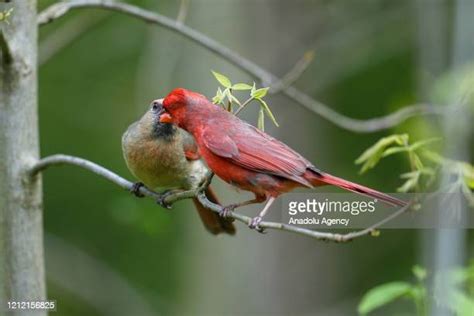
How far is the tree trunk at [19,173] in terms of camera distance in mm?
3568

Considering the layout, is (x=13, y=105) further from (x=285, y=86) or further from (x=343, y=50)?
(x=343, y=50)

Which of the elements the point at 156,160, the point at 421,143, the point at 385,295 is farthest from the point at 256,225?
the point at 156,160

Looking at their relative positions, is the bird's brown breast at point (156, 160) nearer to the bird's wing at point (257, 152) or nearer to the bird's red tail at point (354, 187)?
the bird's wing at point (257, 152)

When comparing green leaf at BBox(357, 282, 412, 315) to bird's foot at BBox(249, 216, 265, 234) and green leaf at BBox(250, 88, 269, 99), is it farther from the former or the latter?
green leaf at BBox(250, 88, 269, 99)

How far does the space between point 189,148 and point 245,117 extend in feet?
6.62

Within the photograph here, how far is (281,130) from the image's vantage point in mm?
7516

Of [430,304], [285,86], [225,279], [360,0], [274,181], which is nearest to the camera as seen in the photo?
[274,181]

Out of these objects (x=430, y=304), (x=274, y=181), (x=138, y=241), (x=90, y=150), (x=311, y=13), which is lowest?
(x=430, y=304)

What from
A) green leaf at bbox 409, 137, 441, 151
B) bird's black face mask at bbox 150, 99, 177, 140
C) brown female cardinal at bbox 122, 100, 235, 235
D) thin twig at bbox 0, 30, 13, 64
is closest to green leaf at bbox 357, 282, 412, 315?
green leaf at bbox 409, 137, 441, 151

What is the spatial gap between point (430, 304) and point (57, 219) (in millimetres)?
5906

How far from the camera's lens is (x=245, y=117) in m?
6.11

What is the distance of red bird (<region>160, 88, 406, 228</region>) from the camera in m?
2.70

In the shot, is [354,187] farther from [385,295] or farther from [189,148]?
[189,148]

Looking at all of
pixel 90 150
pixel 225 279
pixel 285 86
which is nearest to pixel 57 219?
pixel 90 150
